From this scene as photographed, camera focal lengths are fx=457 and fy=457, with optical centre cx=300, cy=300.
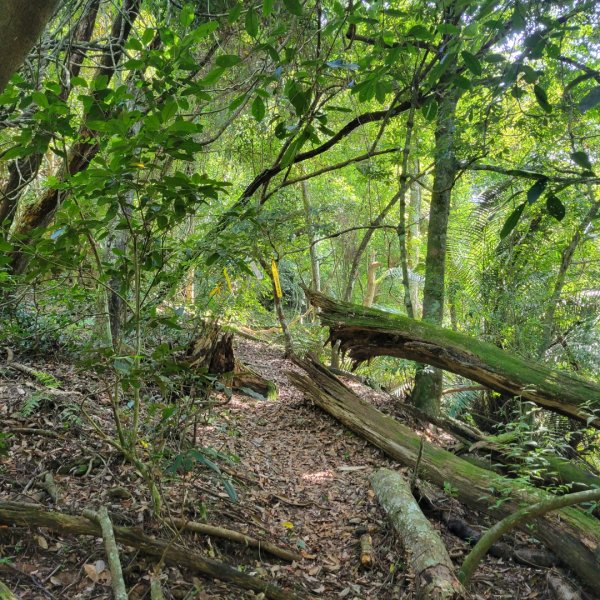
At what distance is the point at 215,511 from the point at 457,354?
9.25ft

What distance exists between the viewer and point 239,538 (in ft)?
9.33

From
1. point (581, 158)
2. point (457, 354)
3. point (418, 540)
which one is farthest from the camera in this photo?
point (457, 354)

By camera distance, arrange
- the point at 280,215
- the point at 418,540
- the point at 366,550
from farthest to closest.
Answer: the point at 280,215, the point at 366,550, the point at 418,540

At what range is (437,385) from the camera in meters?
6.17

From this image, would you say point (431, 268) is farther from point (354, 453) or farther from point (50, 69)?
A: point (50, 69)

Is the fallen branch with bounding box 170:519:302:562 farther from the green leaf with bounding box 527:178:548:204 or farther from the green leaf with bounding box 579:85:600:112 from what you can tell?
the green leaf with bounding box 579:85:600:112

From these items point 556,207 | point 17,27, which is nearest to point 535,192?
point 556,207

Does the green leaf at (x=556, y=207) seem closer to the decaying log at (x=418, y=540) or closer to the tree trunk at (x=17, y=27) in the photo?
the tree trunk at (x=17, y=27)

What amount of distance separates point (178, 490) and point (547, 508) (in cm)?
237

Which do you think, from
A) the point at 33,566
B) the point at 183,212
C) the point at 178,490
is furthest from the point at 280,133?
the point at 178,490

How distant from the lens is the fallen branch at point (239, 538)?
271 centimetres

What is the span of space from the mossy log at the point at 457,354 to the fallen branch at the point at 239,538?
251 centimetres

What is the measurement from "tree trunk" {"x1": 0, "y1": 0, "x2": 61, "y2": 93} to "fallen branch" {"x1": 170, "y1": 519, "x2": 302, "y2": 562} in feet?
7.86

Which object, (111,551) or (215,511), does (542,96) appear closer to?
(111,551)
